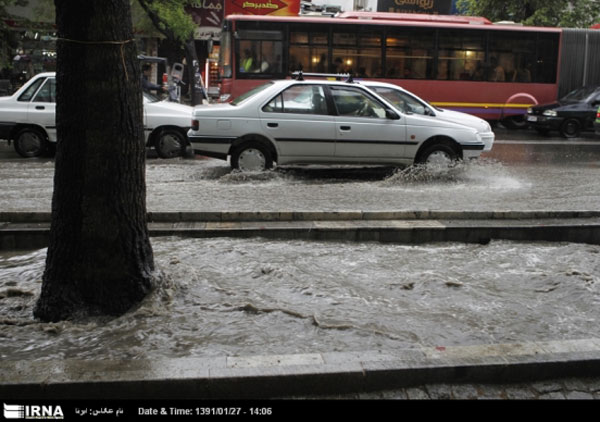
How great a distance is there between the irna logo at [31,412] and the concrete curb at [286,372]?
70mm

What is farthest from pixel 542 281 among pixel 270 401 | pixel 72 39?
pixel 72 39

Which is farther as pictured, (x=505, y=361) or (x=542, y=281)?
(x=542, y=281)

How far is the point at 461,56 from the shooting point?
64.2ft

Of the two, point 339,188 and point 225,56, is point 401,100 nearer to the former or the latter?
point 339,188

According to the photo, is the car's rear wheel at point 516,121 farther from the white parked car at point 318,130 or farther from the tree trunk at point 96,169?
the tree trunk at point 96,169

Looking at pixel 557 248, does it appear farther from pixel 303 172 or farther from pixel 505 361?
pixel 303 172

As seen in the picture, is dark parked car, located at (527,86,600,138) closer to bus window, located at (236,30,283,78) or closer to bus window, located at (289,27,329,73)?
bus window, located at (289,27,329,73)

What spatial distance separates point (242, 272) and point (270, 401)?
241 centimetres

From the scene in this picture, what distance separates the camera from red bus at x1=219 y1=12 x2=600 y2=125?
18359mm

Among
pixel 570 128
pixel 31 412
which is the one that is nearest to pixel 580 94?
pixel 570 128

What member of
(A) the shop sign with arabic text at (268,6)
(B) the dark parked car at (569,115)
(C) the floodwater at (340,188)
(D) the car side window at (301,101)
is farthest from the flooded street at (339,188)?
(A) the shop sign with arabic text at (268,6)

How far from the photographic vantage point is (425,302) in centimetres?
526

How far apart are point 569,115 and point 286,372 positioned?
1732cm

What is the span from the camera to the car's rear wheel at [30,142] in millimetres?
12602
